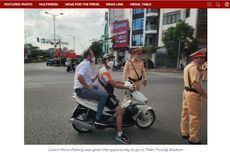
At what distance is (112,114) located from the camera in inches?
156

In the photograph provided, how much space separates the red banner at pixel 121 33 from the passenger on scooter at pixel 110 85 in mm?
35092

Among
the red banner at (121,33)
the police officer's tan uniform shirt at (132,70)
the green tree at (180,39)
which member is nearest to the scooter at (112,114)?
the police officer's tan uniform shirt at (132,70)

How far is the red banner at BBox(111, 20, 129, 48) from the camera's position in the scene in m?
39.8

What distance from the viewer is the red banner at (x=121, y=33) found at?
1569 inches

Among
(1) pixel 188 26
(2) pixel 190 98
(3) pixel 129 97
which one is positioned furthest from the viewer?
(1) pixel 188 26

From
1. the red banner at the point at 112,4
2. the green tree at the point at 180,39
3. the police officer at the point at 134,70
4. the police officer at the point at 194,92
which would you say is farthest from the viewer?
the green tree at the point at 180,39

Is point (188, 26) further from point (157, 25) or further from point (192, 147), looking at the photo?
point (192, 147)

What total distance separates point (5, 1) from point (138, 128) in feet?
9.94

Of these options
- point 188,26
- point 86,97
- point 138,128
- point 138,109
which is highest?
point 188,26

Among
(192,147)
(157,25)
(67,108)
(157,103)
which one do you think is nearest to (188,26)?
(157,25)

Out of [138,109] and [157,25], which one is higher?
[157,25]

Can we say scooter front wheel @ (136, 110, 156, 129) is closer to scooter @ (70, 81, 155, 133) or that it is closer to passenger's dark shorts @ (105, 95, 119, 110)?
scooter @ (70, 81, 155, 133)

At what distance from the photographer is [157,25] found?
107 feet

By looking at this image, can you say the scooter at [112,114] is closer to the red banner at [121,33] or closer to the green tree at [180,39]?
the green tree at [180,39]
